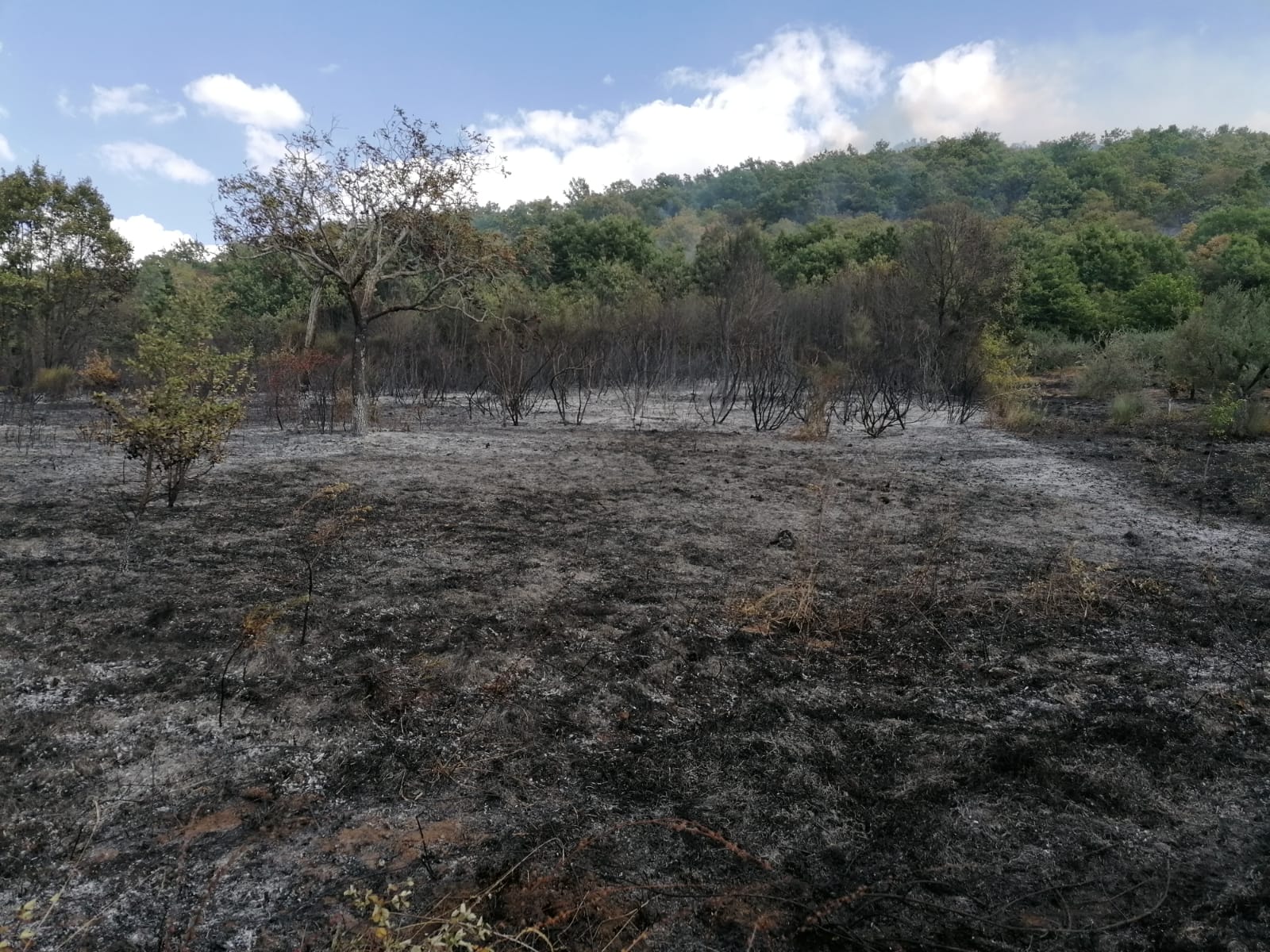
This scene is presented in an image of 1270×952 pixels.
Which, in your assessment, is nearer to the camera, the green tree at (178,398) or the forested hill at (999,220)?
the green tree at (178,398)

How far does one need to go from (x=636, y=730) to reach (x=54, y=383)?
59.3 ft

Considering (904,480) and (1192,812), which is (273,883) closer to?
(1192,812)

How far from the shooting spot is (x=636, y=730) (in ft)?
9.58

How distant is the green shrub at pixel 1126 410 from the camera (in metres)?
13.0

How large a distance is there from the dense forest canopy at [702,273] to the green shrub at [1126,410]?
25.4 ft

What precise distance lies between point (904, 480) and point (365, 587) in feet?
18.6

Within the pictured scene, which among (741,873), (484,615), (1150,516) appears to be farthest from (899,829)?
(1150,516)

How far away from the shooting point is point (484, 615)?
12.9ft

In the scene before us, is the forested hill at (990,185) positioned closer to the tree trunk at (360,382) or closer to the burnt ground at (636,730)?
the tree trunk at (360,382)

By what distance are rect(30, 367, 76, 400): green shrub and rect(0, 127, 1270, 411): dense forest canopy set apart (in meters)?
0.24

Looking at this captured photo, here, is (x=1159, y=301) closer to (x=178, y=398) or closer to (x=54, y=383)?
(x=178, y=398)

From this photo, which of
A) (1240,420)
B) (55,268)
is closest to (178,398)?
(1240,420)

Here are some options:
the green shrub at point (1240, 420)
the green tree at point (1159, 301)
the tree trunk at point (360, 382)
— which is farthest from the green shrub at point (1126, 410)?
the green tree at point (1159, 301)

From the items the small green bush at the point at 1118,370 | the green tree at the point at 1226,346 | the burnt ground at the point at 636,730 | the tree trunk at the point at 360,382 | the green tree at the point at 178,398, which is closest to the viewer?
the burnt ground at the point at 636,730
